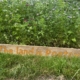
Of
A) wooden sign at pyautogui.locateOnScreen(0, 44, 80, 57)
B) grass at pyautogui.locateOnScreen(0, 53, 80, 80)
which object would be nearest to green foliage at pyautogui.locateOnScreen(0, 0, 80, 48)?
wooden sign at pyautogui.locateOnScreen(0, 44, 80, 57)

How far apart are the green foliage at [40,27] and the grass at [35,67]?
16.5 inches

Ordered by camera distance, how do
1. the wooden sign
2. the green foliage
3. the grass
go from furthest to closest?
1. the green foliage
2. the wooden sign
3. the grass

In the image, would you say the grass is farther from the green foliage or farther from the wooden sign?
the green foliage

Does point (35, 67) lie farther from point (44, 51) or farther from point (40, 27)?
point (40, 27)

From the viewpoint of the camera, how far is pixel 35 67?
4121 mm

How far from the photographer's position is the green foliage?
465 cm

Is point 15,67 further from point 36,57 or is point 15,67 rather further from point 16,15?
point 16,15

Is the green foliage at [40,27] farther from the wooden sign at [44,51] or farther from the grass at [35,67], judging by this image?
the grass at [35,67]

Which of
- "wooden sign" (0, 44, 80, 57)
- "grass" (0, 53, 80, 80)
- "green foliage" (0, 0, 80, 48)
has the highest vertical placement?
"green foliage" (0, 0, 80, 48)

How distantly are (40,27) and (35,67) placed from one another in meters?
0.91

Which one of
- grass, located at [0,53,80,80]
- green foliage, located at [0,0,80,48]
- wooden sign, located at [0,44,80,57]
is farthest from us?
green foliage, located at [0,0,80,48]

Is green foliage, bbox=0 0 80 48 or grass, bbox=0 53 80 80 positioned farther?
green foliage, bbox=0 0 80 48

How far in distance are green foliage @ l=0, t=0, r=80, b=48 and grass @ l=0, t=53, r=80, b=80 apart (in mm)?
419

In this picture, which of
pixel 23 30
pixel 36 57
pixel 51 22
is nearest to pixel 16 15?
pixel 23 30
